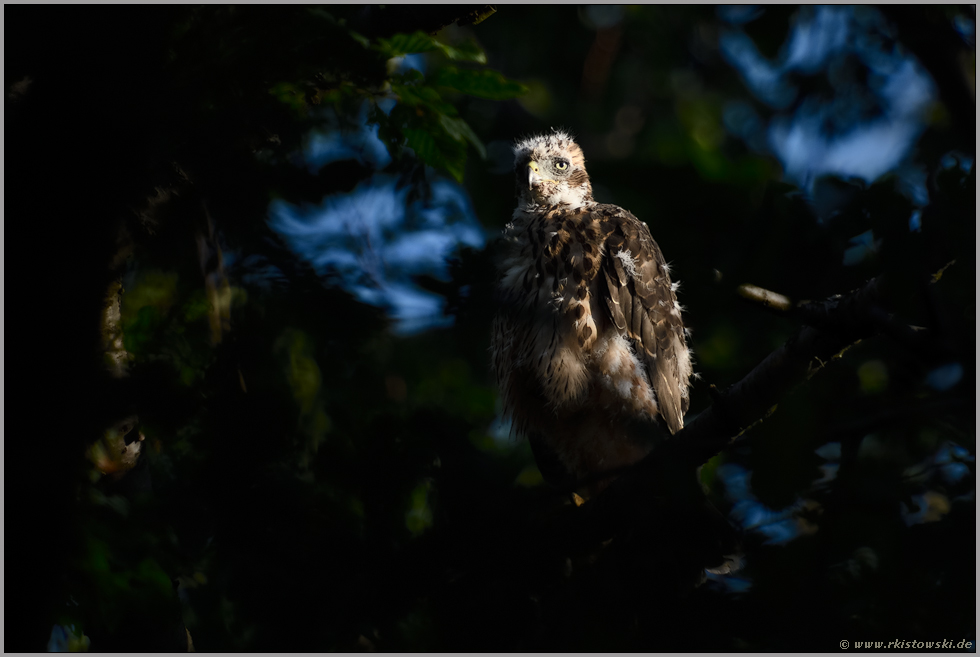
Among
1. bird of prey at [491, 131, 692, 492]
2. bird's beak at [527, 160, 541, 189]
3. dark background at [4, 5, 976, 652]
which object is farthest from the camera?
bird's beak at [527, 160, 541, 189]

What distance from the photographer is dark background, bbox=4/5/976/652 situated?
3.35ft

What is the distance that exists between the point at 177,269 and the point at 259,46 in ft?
2.87

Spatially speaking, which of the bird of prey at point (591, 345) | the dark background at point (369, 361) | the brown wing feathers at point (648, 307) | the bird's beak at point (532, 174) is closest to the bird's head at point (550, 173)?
the bird's beak at point (532, 174)

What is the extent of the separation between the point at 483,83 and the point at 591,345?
1375 mm

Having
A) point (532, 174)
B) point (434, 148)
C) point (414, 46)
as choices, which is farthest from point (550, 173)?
point (414, 46)

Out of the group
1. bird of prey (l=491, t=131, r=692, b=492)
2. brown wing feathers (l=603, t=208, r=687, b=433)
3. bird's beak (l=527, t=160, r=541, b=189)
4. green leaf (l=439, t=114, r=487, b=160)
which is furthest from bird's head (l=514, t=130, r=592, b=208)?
green leaf (l=439, t=114, r=487, b=160)

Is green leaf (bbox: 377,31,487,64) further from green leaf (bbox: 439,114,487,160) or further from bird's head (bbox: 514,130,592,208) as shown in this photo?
bird's head (bbox: 514,130,592,208)

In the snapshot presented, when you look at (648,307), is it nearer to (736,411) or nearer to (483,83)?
(736,411)

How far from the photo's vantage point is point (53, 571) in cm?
142

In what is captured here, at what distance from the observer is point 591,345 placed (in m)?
2.45

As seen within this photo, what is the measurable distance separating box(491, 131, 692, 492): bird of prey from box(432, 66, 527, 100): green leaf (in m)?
1.02

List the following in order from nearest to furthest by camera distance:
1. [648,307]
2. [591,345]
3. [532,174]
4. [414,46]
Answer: [414,46] → [591,345] → [648,307] → [532,174]

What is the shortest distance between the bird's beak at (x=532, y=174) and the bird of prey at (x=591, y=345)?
0.33 m

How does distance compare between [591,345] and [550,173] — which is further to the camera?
[550,173]
